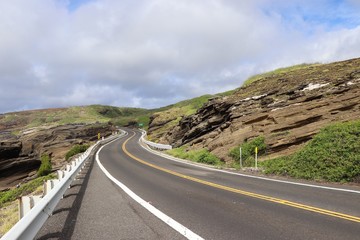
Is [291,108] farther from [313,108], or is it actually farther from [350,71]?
[350,71]

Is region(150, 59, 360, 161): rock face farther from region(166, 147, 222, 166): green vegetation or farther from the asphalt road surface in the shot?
the asphalt road surface

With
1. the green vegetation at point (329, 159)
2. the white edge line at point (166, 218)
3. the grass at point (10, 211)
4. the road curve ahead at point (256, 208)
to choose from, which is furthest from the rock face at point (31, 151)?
the green vegetation at point (329, 159)

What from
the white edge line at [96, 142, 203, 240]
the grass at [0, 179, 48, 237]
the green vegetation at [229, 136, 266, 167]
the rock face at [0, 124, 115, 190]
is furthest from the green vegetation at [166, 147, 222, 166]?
the rock face at [0, 124, 115, 190]

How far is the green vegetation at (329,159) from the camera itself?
14367mm

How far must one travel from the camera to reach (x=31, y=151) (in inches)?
2084

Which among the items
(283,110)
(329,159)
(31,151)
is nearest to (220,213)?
(329,159)

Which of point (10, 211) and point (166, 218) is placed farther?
point (10, 211)

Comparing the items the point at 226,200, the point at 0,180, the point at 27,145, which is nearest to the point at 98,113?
the point at 27,145

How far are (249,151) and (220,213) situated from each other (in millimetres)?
14371

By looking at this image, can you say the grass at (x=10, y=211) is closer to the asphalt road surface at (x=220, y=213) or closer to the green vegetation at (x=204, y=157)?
the asphalt road surface at (x=220, y=213)

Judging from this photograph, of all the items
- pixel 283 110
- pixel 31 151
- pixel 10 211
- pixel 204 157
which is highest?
pixel 283 110

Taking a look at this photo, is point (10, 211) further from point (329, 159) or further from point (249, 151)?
point (249, 151)

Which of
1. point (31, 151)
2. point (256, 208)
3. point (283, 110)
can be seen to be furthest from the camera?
point (31, 151)

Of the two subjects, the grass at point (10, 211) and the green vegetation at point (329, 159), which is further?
the green vegetation at point (329, 159)
